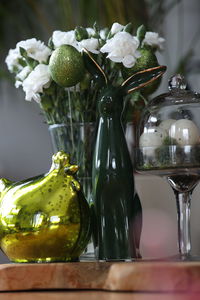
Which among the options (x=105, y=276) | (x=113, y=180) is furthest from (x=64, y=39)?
(x=105, y=276)

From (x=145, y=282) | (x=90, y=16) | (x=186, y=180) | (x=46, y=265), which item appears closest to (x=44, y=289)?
(x=46, y=265)

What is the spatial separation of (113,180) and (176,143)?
0.35 feet

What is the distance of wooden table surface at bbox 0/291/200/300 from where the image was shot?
2.18 ft

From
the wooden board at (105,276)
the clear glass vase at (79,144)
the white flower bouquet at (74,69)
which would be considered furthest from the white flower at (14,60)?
the wooden board at (105,276)

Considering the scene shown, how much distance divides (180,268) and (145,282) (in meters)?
0.04

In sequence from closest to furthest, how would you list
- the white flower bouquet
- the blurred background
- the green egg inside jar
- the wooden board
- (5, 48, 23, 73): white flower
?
the wooden board < the green egg inside jar < the white flower bouquet < (5, 48, 23, 73): white flower < the blurred background

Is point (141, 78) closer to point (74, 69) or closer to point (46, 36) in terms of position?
point (74, 69)

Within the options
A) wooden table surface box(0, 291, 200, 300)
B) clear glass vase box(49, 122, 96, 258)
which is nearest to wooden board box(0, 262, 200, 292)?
wooden table surface box(0, 291, 200, 300)

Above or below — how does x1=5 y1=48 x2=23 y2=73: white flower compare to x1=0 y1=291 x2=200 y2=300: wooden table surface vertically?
above

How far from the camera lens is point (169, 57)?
2309mm

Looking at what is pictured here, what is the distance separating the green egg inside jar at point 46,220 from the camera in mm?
807

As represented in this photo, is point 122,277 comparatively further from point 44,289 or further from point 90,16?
point 90,16

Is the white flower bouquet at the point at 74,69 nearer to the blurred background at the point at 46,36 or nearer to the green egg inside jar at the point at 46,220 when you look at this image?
the green egg inside jar at the point at 46,220

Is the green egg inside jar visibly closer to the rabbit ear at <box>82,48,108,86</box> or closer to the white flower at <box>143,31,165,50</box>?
the rabbit ear at <box>82,48,108,86</box>
